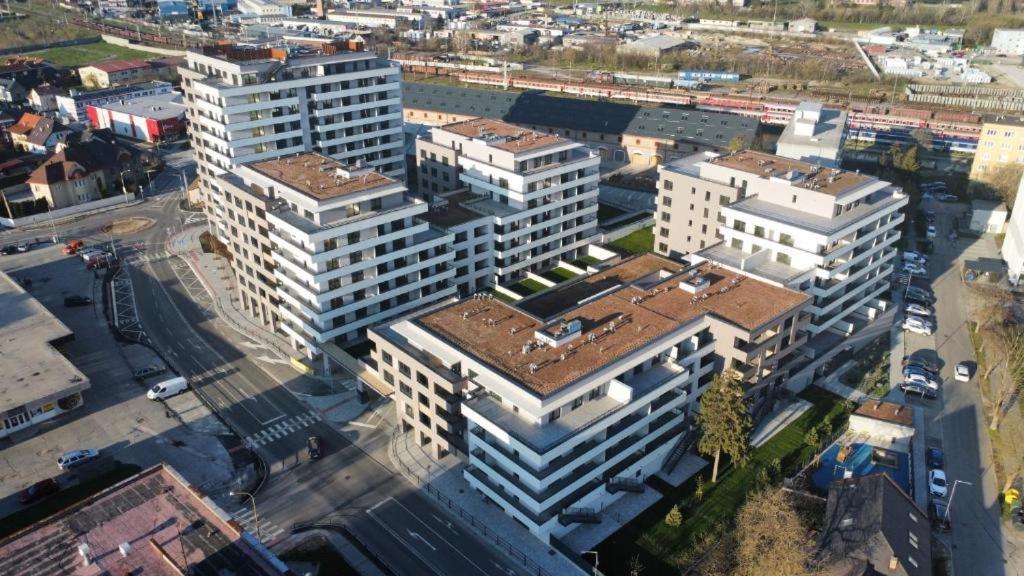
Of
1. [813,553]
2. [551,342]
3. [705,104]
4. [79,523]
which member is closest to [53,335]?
[79,523]

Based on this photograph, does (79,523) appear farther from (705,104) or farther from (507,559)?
(705,104)

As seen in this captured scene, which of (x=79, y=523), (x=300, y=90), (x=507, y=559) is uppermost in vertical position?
(x=300, y=90)

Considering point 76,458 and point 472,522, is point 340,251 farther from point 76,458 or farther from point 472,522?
point 472,522

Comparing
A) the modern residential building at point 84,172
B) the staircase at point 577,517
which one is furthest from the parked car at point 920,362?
the modern residential building at point 84,172

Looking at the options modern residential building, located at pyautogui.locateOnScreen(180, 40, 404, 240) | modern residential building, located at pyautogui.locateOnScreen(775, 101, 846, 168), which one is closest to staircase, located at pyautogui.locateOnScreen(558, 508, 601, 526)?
modern residential building, located at pyautogui.locateOnScreen(180, 40, 404, 240)

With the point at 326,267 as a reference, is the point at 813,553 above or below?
below

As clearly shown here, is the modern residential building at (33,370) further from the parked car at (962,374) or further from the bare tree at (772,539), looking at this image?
the parked car at (962,374)
